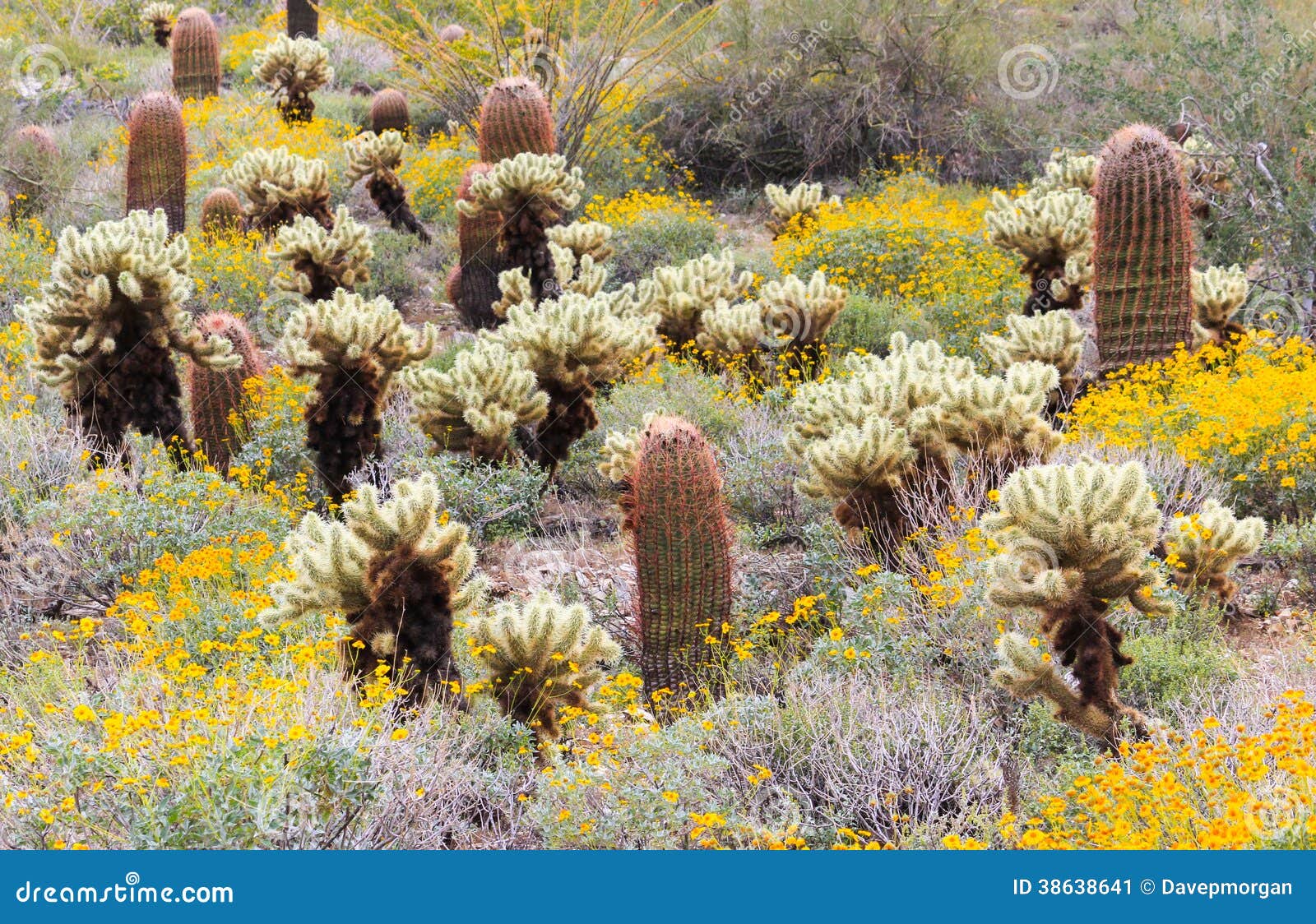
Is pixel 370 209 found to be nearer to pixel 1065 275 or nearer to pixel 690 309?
pixel 690 309

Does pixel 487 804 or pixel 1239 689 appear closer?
pixel 487 804

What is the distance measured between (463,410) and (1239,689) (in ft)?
13.7

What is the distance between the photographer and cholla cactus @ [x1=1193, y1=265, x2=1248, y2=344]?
877cm

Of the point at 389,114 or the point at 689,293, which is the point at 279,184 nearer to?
the point at 689,293

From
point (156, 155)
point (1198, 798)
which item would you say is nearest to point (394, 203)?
point (156, 155)

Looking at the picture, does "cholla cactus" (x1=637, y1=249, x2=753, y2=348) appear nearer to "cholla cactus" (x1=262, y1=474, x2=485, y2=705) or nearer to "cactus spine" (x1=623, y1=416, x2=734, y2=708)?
"cactus spine" (x1=623, y1=416, x2=734, y2=708)

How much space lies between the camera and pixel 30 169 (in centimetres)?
1305

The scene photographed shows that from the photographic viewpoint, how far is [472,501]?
7012 mm

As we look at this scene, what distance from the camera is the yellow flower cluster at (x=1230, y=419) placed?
6.87m

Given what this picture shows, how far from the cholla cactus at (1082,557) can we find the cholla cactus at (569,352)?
3.24 meters

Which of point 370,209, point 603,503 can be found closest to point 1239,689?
point 603,503

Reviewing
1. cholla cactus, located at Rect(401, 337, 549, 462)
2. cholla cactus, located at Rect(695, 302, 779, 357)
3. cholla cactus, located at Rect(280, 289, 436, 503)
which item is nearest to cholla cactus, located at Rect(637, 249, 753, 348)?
cholla cactus, located at Rect(695, 302, 779, 357)

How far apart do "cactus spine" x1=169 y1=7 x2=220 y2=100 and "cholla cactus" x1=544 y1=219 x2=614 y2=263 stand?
9.30m

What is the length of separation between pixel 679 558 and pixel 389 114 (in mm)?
12004
